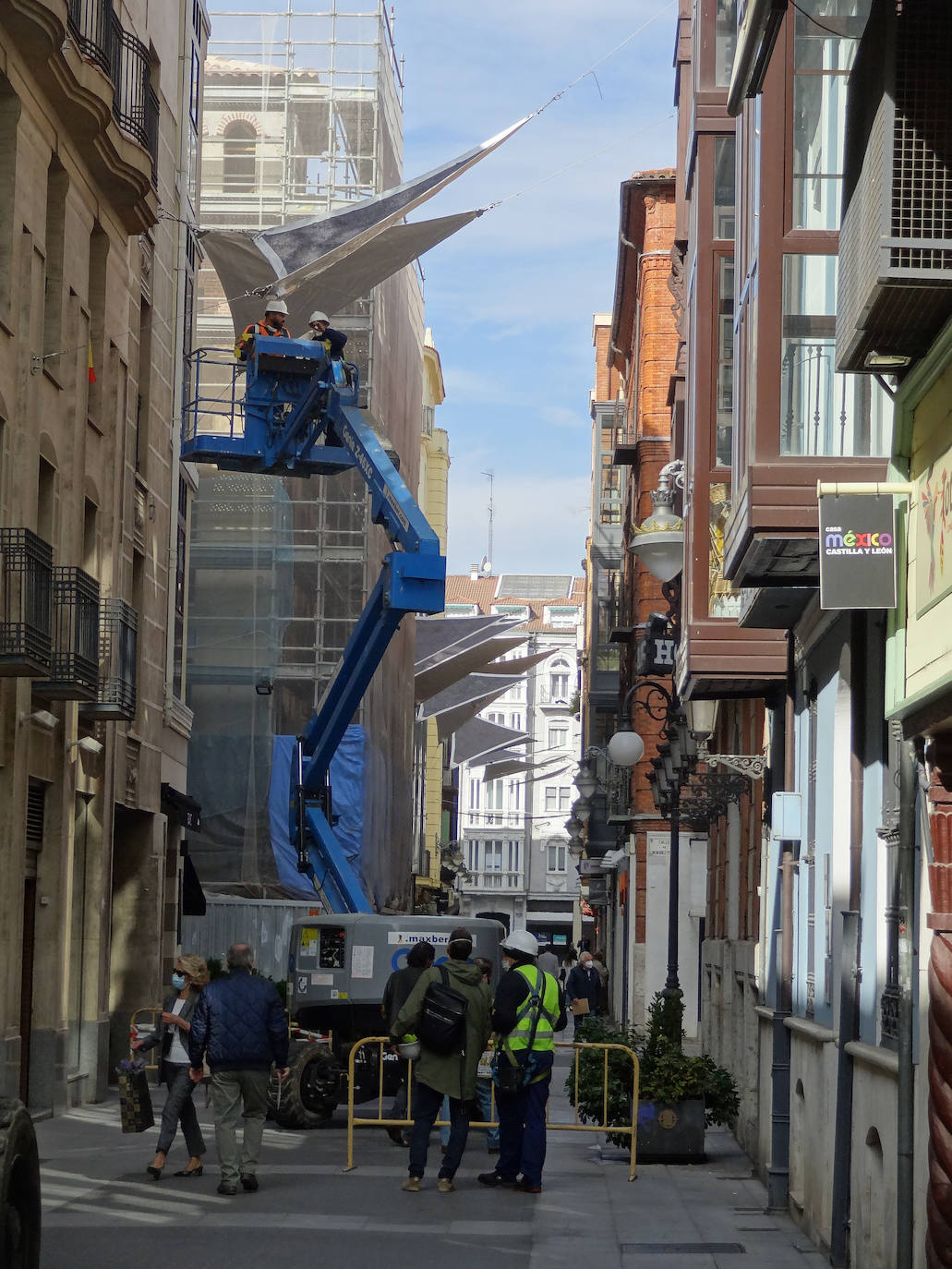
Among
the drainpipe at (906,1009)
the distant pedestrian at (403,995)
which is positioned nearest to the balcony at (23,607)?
the distant pedestrian at (403,995)

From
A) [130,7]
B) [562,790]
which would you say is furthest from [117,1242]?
[562,790]

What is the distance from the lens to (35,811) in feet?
66.7

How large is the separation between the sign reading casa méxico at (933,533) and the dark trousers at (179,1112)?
7850 millimetres

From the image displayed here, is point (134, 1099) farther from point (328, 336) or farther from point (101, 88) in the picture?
point (328, 336)

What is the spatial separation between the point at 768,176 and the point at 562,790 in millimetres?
112044

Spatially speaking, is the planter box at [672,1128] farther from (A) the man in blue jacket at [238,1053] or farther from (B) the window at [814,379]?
(B) the window at [814,379]

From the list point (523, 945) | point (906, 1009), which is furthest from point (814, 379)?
point (523, 945)

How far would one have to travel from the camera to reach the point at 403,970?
16969 mm

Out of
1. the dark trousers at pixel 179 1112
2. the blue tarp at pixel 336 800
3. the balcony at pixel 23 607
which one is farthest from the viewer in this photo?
the blue tarp at pixel 336 800

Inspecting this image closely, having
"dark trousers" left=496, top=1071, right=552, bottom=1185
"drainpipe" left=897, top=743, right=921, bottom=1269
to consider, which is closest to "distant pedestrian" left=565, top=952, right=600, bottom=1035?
"dark trousers" left=496, top=1071, right=552, bottom=1185

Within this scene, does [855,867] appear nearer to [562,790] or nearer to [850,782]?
[850,782]

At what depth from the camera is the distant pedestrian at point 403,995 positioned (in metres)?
15.9

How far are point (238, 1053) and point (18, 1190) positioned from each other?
505cm

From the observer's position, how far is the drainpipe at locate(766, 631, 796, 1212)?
13.7m
